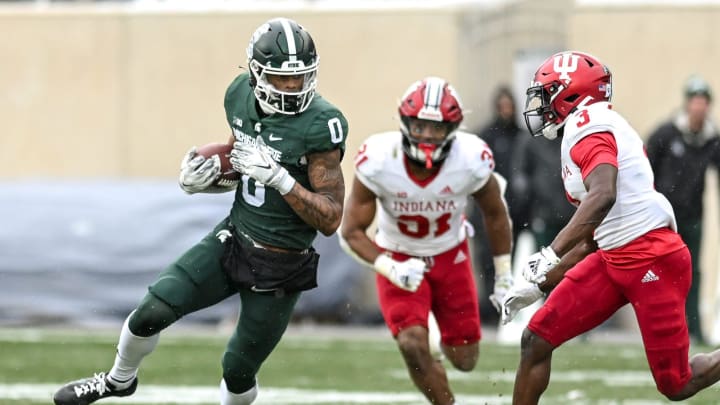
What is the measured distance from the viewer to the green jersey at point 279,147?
571 cm

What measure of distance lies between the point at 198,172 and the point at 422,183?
4.03 ft

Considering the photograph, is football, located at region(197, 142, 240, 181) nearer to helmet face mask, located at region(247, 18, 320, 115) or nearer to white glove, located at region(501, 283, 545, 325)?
helmet face mask, located at region(247, 18, 320, 115)

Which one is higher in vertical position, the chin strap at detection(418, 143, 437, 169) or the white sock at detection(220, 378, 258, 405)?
the chin strap at detection(418, 143, 437, 169)

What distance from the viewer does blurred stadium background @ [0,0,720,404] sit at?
11.3 meters

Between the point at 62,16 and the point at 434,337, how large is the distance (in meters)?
7.09

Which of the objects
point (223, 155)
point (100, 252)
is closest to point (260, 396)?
point (223, 155)

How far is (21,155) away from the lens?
13344 mm

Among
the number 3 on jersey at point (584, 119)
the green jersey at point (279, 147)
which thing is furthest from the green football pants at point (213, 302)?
the number 3 on jersey at point (584, 119)

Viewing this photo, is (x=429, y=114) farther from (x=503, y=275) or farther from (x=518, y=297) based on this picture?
(x=518, y=297)

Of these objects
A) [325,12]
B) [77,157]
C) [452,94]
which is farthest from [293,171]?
[77,157]

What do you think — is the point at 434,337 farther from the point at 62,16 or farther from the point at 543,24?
the point at 62,16


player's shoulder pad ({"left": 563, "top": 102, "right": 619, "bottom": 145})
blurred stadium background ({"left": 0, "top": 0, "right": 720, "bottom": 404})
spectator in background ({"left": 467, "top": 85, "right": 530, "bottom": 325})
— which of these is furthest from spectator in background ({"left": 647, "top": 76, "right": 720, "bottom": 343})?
player's shoulder pad ({"left": 563, "top": 102, "right": 619, "bottom": 145})

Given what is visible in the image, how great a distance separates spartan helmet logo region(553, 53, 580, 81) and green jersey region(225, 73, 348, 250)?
888 mm

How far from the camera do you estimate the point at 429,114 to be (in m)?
6.39
